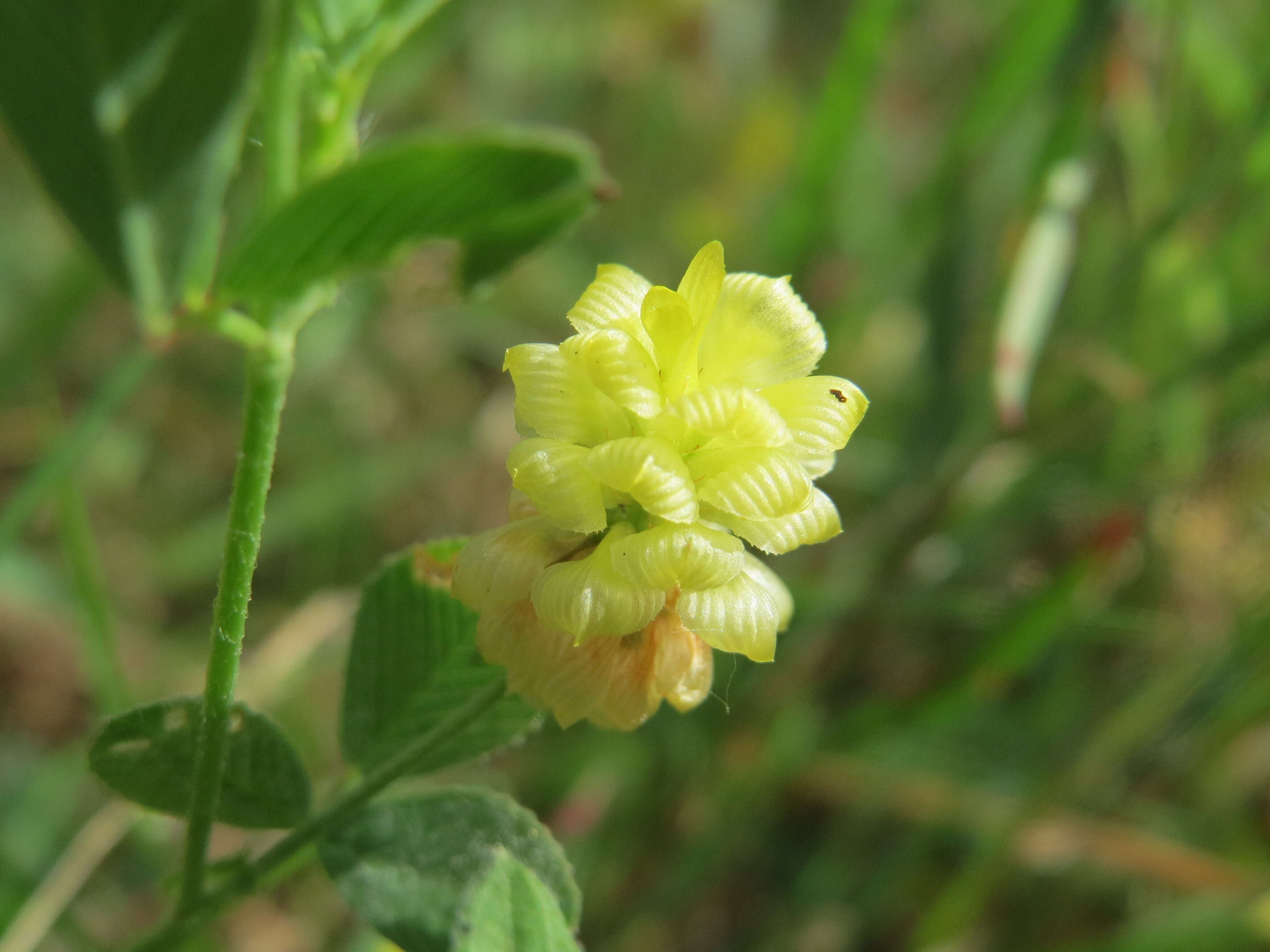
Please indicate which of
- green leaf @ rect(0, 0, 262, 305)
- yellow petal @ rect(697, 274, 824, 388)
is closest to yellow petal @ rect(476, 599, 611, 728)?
yellow petal @ rect(697, 274, 824, 388)

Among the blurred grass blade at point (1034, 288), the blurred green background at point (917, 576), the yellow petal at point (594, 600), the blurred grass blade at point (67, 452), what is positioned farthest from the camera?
the blurred green background at point (917, 576)

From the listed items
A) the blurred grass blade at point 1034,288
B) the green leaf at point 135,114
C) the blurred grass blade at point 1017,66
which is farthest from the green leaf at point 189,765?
the blurred grass blade at point 1017,66

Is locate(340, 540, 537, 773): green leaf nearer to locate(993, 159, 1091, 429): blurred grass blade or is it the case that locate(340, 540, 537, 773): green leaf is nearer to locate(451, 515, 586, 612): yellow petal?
locate(451, 515, 586, 612): yellow petal

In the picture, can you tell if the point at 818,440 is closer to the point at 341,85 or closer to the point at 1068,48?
the point at 341,85

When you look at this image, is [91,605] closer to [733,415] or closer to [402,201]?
[402,201]

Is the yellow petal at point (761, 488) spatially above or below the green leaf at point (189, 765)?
above

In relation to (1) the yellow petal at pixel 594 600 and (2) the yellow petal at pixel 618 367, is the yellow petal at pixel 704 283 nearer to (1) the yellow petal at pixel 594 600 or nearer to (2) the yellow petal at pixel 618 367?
(2) the yellow petal at pixel 618 367

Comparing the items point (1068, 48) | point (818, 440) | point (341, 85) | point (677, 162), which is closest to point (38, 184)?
point (341, 85)
